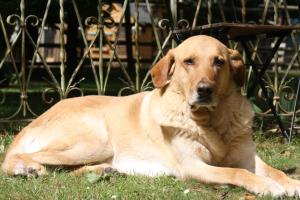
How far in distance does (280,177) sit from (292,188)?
223 millimetres

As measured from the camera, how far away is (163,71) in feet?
15.5

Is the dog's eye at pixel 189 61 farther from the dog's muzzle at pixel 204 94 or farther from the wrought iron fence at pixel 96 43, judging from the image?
the wrought iron fence at pixel 96 43

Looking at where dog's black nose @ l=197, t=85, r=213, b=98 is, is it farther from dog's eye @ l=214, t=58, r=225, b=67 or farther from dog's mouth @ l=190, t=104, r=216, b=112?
dog's eye @ l=214, t=58, r=225, b=67

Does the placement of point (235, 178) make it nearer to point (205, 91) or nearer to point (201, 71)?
point (205, 91)

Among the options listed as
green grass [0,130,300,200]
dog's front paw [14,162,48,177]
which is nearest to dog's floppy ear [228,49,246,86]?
green grass [0,130,300,200]

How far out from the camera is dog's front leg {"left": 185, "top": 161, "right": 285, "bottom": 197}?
13.1ft

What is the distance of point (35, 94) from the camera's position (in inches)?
486

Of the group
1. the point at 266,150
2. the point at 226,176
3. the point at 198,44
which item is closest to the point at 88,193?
the point at 226,176

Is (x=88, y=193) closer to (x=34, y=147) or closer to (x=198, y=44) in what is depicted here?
(x=34, y=147)

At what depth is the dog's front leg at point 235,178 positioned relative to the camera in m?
4.01

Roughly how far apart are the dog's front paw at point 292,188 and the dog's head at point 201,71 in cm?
81

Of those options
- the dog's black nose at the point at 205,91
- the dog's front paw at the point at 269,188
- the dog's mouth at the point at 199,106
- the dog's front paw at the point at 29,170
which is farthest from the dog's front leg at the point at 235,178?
the dog's front paw at the point at 29,170

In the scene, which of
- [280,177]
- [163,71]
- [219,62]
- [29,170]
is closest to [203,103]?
[219,62]

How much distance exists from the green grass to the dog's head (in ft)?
2.13
